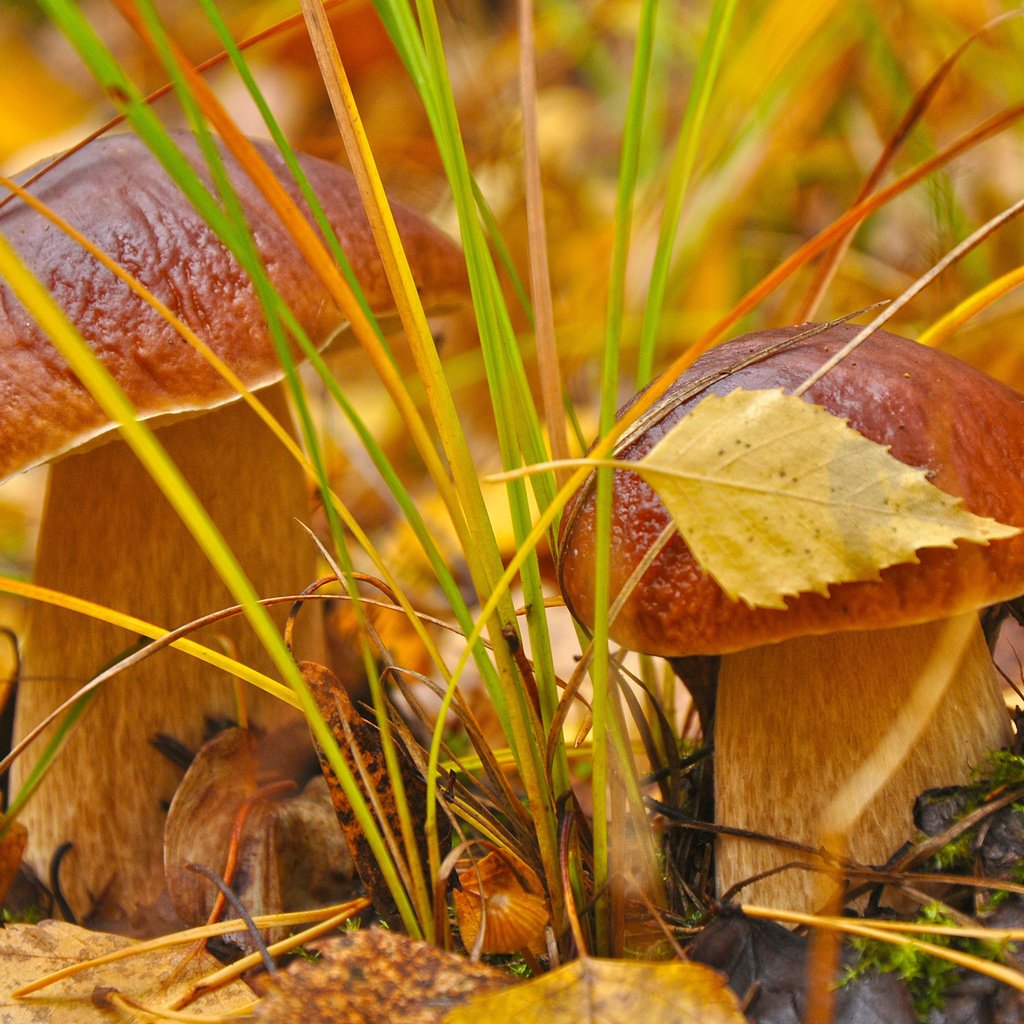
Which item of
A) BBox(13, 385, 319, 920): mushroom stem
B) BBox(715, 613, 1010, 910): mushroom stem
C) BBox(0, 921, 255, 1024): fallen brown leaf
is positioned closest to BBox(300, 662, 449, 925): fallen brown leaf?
BBox(0, 921, 255, 1024): fallen brown leaf

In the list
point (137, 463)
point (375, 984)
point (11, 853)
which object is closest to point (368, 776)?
point (375, 984)

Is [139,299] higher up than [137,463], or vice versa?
[139,299]

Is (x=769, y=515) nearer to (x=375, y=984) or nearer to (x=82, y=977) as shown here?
(x=375, y=984)

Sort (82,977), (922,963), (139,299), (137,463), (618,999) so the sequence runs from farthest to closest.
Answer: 1. (137,463)
2. (139,299)
3. (82,977)
4. (922,963)
5. (618,999)

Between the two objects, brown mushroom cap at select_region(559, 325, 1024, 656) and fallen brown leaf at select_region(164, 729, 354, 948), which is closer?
brown mushroom cap at select_region(559, 325, 1024, 656)

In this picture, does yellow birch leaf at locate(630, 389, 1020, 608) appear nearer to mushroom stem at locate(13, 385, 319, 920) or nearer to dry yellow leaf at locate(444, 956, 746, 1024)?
dry yellow leaf at locate(444, 956, 746, 1024)

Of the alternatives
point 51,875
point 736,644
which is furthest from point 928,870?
point 51,875

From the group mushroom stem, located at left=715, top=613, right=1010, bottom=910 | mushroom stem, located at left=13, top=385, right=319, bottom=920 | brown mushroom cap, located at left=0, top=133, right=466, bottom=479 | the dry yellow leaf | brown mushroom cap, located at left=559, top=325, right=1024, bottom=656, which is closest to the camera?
the dry yellow leaf
